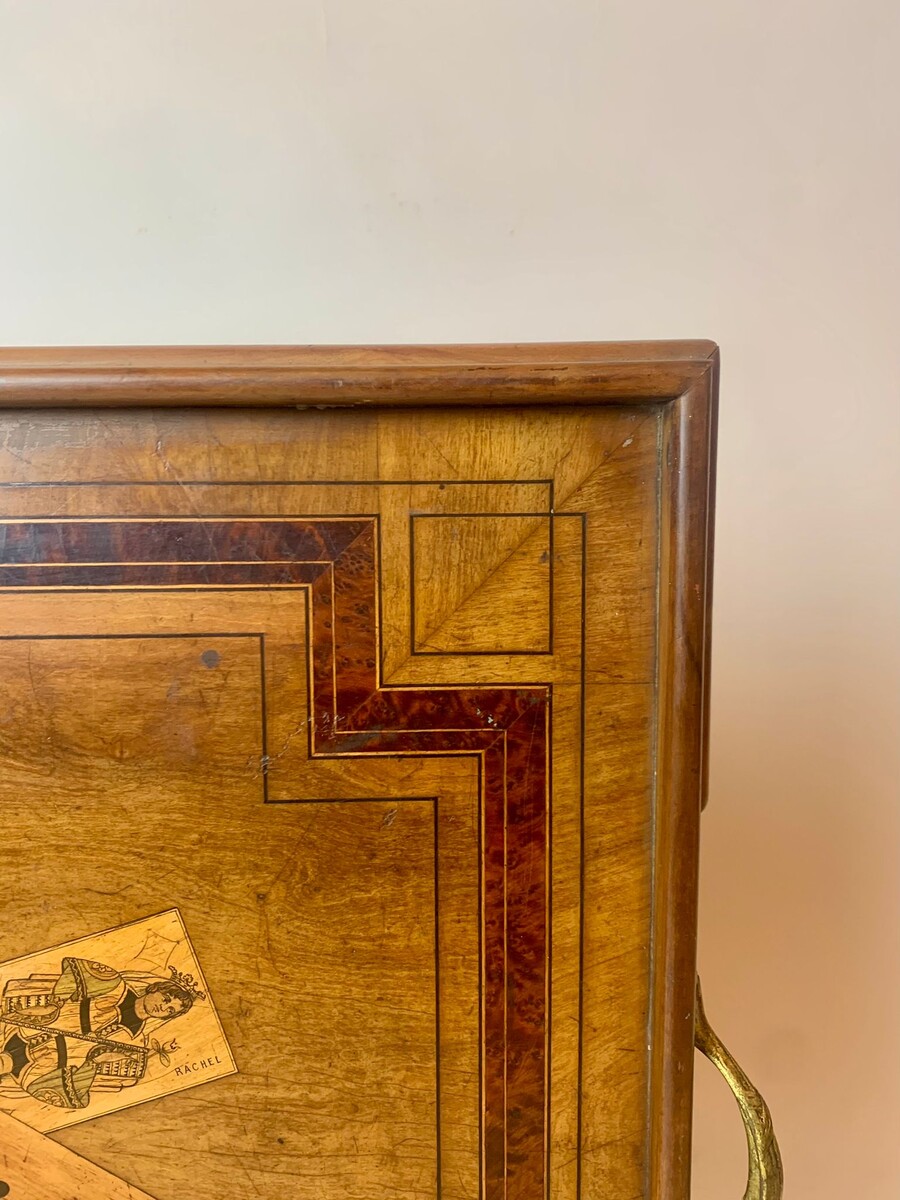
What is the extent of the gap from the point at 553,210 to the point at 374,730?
2.92ft

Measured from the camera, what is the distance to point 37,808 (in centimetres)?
64

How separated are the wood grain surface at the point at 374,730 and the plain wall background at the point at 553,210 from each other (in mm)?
622

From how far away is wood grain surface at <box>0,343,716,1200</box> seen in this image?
2.03 feet

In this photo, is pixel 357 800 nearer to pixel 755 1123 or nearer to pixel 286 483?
pixel 286 483

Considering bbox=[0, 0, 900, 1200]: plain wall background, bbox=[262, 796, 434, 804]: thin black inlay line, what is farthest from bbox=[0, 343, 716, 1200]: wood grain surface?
bbox=[0, 0, 900, 1200]: plain wall background

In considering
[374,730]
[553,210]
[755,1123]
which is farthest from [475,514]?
[553,210]

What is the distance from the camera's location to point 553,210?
3.84 ft

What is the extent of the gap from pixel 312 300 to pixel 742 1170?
1588mm

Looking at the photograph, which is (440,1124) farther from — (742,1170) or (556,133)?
(556,133)

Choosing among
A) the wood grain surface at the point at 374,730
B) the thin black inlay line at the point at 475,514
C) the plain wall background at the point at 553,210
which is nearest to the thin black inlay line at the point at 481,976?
the wood grain surface at the point at 374,730

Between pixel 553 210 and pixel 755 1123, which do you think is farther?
pixel 553 210

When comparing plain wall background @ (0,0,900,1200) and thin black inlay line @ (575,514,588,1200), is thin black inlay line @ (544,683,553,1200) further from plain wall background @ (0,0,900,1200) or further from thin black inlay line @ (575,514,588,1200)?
plain wall background @ (0,0,900,1200)

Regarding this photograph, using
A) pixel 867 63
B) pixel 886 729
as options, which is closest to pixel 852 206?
pixel 867 63

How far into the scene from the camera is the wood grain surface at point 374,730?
618 millimetres
